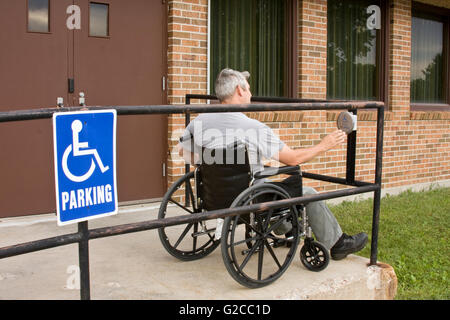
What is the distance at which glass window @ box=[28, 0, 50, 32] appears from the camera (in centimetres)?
491

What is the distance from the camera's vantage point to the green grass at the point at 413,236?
4156 mm

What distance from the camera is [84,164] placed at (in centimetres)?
238

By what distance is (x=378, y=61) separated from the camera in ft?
26.9

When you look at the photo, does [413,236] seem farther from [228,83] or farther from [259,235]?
[228,83]

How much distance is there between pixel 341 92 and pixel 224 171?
15.7 ft

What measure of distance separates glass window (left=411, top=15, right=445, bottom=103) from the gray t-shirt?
6.19 metres

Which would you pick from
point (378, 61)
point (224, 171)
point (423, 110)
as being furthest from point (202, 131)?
point (423, 110)

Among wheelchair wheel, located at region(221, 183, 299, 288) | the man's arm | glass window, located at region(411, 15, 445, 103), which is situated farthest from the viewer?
glass window, located at region(411, 15, 445, 103)

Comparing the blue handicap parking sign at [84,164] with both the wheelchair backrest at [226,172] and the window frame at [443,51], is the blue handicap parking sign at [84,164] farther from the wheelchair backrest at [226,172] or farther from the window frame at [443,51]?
the window frame at [443,51]

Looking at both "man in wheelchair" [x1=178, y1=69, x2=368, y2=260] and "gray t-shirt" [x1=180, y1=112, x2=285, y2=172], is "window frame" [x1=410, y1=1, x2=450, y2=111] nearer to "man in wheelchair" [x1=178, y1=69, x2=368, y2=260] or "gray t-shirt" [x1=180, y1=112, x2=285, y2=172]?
"man in wheelchair" [x1=178, y1=69, x2=368, y2=260]

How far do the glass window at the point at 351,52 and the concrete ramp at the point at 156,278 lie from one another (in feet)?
13.8

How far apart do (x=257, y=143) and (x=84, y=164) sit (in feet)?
4.28

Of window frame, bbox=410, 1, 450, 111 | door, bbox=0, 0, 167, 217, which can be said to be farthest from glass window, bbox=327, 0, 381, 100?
door, bbox=0, 0, 167, 217

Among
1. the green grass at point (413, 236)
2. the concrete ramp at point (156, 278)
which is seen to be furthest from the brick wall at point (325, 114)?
the concrete ramp at point (156, 278)
